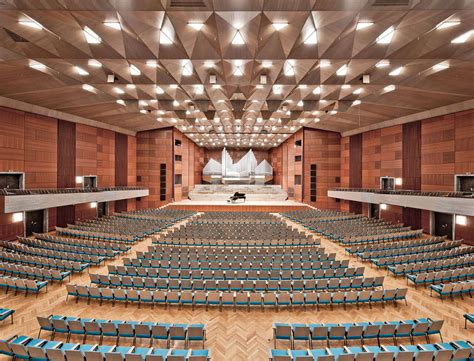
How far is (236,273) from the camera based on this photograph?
6.43 m

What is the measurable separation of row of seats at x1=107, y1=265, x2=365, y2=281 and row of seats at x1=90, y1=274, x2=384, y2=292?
390 mm

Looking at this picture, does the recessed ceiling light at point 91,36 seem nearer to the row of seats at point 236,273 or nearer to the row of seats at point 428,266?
the row of seats at point 236,273

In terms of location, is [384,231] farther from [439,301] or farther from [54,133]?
[54,133]

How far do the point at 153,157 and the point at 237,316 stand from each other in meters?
18.5

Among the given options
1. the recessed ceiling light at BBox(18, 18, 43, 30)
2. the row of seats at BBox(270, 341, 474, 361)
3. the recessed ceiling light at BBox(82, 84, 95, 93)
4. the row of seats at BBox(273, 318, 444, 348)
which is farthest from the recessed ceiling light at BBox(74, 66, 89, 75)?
the row of seats at BBox(270, 341, 474, 361)

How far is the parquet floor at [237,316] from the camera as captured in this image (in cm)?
434

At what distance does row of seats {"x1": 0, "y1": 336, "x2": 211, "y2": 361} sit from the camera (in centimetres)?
337

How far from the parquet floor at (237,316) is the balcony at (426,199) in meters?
5.94

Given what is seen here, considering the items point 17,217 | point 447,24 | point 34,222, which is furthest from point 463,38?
point 34,222

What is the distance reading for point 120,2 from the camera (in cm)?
528

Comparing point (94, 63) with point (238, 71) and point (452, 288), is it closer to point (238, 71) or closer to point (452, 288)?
point (238, 71)

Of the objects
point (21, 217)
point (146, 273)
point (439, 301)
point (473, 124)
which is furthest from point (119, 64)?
point (473, 124)

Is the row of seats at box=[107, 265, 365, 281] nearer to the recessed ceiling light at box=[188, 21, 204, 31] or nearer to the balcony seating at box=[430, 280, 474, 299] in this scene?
the balcony seating at box=[430, 280, 474, 299]

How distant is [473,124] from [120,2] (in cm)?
1585
